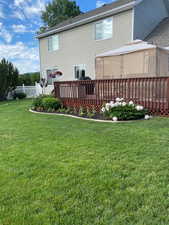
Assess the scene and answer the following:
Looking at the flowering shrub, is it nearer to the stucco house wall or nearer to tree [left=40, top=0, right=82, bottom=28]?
the stucco house wall

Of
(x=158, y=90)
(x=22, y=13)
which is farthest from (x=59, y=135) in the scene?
(x=22, y=13)

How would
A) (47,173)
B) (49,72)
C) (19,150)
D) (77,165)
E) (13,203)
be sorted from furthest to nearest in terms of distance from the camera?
1. (49,72)
2. (19,150)
3. (77,165)
4. (47,173)
5. (13,203)

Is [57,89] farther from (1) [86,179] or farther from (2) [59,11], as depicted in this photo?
(2) [59,11]

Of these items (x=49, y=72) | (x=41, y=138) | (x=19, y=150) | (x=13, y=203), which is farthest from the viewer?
(x=49, y=72)

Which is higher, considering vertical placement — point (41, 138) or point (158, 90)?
point (158, 90)

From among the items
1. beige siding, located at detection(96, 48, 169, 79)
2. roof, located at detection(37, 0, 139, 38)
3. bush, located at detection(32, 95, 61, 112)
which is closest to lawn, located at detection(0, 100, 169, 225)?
bush, located at detection(32, 95, 61, 112)

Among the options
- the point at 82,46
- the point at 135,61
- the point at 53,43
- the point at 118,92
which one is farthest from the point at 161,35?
the point at 53,43

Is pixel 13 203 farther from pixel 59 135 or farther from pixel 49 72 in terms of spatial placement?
pixel 49 72

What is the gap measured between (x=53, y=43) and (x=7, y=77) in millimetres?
4739

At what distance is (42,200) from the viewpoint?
211cm

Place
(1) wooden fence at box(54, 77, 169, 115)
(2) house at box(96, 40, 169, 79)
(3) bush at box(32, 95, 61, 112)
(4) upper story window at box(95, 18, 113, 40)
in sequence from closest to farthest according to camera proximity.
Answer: (1) wooden fence at box(54, 77, 169, 115) < (2) house at box(96, 40, 169, 79) < (3) bush at box(32, 95, 61, 112) < (4) upper story window at box(95, 18, 113, 40)

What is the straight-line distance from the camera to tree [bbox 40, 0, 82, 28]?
2966 centimetres

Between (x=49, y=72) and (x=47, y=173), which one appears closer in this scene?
(x=47, y=173)

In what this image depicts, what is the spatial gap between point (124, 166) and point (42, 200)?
1.28 meters
